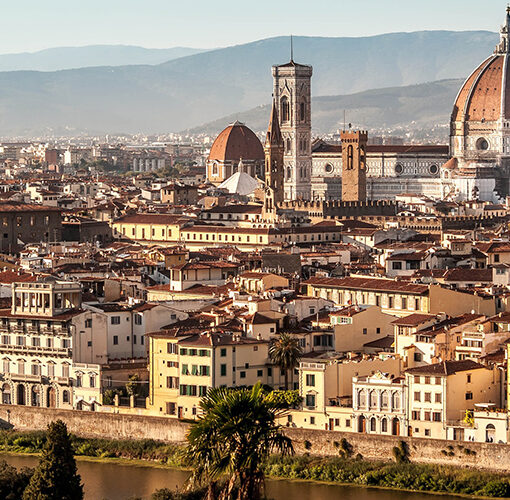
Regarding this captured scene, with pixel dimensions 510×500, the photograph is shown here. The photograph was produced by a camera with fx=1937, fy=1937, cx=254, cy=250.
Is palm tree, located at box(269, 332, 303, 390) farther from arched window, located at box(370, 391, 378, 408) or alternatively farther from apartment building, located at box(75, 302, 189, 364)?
apartment building, located at box(75, 302, 189, 364)

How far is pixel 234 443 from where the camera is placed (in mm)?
28641

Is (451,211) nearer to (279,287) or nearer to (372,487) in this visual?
(279,287)

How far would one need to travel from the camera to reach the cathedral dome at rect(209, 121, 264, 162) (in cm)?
12038

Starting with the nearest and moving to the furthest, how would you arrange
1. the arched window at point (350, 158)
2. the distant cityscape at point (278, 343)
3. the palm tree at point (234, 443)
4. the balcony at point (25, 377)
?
the palm tree at point (234, 443) < the distant cityscape at point (278, 343) < the balcony at point (25, 377) < the arched window at point (350, 158)

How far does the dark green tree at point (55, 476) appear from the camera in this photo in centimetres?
3019

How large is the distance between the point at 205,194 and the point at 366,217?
13765 mm

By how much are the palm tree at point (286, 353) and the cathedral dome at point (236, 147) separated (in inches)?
3244

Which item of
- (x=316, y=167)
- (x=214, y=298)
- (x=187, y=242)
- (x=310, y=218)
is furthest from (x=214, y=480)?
(x=316, y=167)

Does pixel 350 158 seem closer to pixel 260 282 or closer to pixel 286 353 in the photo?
pixel 260 282

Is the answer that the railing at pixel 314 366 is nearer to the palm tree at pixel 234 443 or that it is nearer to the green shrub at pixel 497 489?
the green shrub at pixel 497 489

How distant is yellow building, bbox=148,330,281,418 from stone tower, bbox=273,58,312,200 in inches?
3051

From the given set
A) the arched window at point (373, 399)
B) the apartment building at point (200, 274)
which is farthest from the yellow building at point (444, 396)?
the apartment building at point (200, 274)

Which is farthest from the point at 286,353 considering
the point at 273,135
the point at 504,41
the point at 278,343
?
the point at 504,41

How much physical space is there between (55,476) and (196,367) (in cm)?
693
